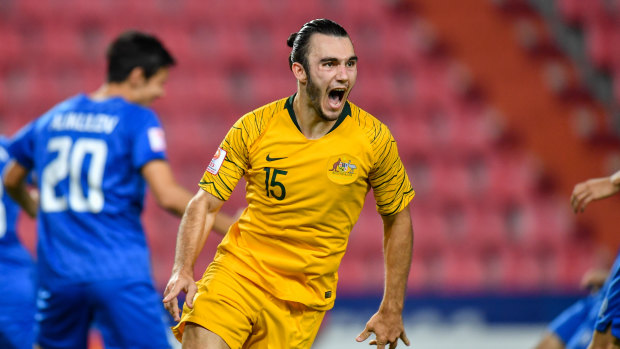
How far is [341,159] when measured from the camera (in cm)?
328

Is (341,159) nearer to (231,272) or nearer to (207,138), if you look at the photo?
(231,272)

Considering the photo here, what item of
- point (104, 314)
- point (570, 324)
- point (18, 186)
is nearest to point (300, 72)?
point (104, 314)

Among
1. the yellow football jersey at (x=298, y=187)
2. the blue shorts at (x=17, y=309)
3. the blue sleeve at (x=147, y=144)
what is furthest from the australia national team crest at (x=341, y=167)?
the blue shorts at (x=17, y=309)

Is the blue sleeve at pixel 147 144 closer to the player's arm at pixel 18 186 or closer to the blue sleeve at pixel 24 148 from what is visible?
the blue sleeve at pixel 24 148

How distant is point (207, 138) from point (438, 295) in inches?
116

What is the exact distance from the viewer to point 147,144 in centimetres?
389

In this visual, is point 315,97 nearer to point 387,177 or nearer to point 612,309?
point 387,177

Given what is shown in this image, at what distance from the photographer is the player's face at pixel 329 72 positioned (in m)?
3.23

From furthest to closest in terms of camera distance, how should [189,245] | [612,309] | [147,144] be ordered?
[147,144] → [612,309] → [189,245]

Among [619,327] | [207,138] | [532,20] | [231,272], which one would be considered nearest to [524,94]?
[532,20]

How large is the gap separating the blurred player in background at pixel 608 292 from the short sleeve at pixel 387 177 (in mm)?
699

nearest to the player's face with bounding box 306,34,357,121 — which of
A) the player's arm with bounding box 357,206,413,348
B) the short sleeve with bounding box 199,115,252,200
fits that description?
the short sleeve with bounding box 199,115,252,200

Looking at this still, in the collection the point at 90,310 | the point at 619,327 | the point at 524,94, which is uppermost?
the point at 524,94

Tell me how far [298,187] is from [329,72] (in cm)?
40
